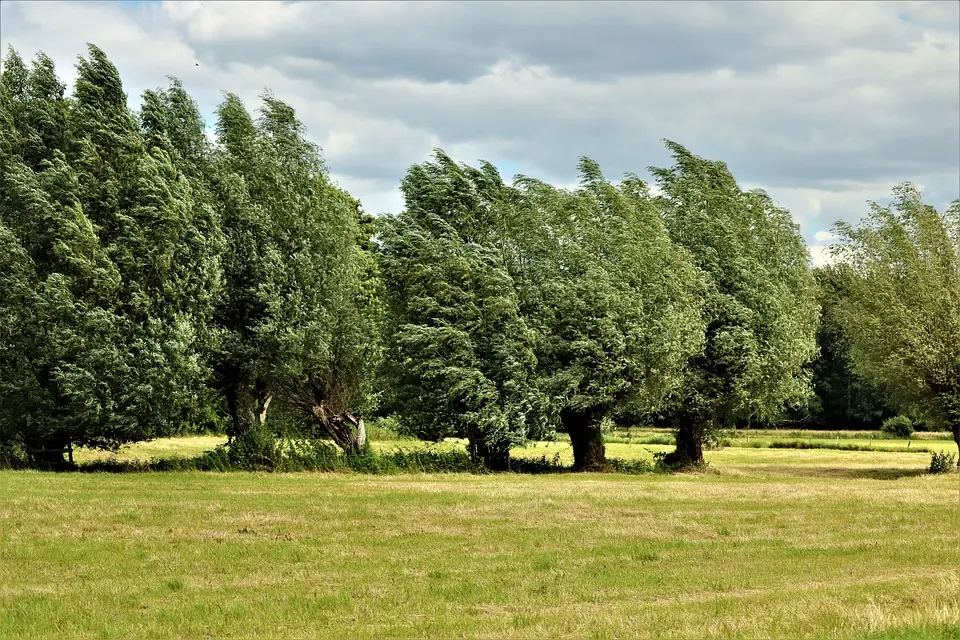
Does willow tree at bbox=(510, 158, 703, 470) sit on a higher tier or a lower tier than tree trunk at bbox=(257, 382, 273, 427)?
higher

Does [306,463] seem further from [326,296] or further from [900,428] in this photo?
[900,428]

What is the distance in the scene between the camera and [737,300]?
47.9 meters

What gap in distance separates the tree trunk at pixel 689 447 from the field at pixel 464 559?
42.6 ft

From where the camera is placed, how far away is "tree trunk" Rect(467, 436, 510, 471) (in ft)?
145

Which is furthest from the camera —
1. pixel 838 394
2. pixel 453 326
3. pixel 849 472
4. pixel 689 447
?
pixel 838 394

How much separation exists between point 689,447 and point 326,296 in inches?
762

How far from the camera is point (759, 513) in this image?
29797 millimetres

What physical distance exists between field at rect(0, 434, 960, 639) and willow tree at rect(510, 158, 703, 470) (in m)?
6.24

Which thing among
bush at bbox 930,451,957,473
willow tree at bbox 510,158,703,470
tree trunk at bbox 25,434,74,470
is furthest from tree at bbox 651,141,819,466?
tree trunk at bbox 25,434,74,470

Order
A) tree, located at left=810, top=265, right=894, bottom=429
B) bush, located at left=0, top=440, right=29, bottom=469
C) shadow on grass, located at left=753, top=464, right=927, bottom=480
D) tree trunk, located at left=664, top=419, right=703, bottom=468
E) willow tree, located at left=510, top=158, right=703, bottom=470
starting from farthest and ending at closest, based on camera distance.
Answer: tree, located at left=810, top=265, right=894, bottom=429 < tree trunk, located at left=664, top=419, right=703, bottom=468 < shadow on grass, located at left=753, top=464, right=927, bottom=480 < willow tree, located at left=510, top=158, right=703, bottom=470 < bush, located at left=0, top=440, right=29, bottom=469

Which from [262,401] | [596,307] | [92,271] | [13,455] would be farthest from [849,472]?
[13,455]

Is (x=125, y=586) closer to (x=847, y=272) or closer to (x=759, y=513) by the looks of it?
(x=759, y=513)

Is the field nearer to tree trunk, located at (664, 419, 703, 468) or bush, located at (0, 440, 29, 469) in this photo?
bush, located at (0, 440, 29, 469)

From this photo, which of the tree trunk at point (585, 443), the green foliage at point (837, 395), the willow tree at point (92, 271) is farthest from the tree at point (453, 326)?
the green foliage at point (837, 395)
